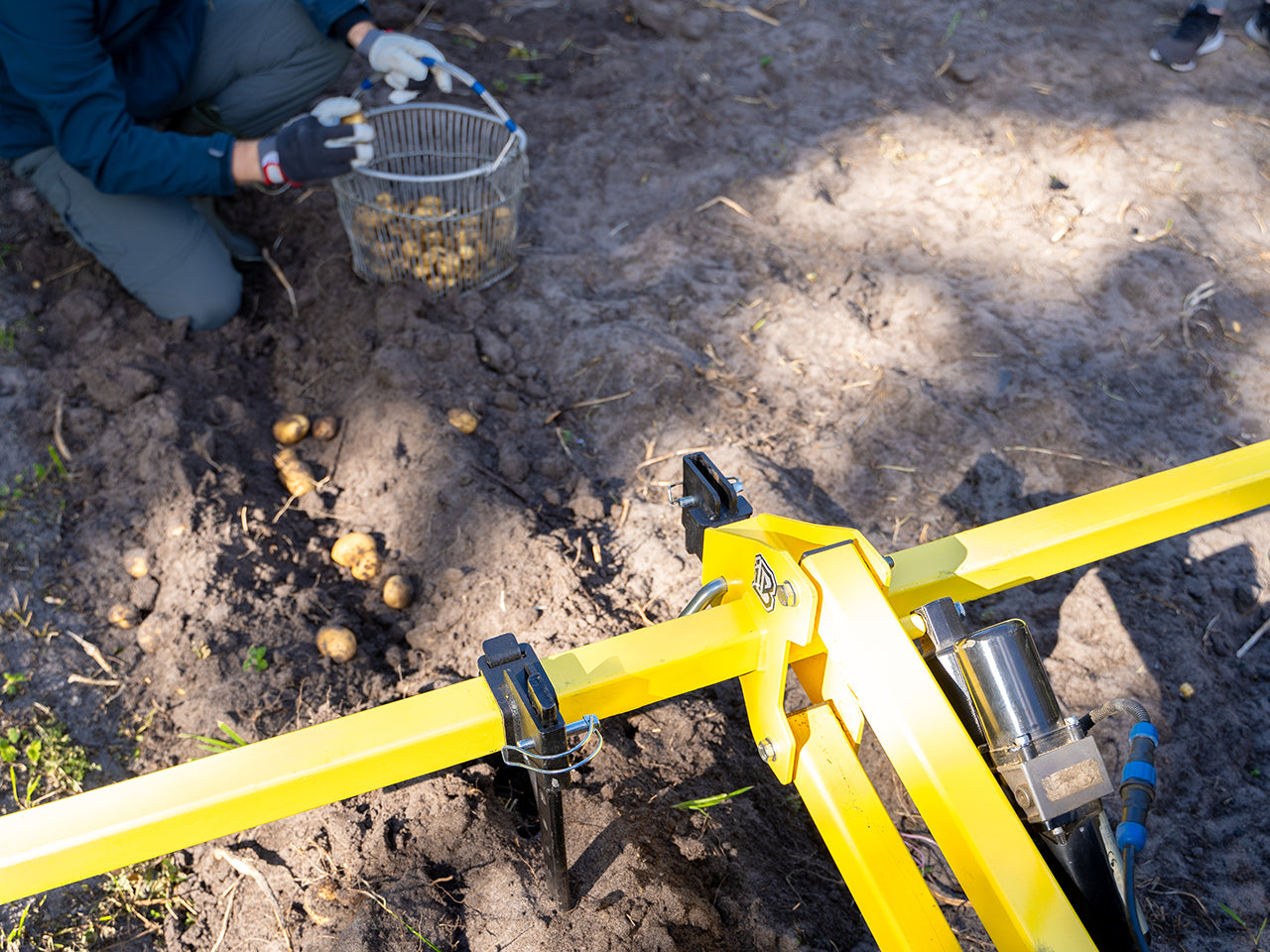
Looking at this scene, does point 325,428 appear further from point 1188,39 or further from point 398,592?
point 1188,39

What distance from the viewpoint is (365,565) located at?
236cm

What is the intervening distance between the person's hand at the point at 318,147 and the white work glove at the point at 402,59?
1.01 ft

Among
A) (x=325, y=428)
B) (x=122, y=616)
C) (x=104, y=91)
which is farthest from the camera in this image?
(x=325, y=428)

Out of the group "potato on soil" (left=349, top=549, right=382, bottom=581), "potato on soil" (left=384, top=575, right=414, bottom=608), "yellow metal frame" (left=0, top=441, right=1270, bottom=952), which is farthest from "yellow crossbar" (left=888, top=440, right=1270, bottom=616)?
"potato on soil" (left=349, top=549, right=382, bottom=581)

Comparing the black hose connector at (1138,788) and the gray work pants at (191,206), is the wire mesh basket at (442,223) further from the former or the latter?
the black hose connector at (1138,788)

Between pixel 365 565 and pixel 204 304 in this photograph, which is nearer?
pixel 365 565

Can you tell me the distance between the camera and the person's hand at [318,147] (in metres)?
2.62

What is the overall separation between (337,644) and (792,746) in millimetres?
1265

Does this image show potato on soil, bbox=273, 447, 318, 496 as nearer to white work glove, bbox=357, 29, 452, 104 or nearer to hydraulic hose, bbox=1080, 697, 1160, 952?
white work glove, bbox=357, 29, 452, 104

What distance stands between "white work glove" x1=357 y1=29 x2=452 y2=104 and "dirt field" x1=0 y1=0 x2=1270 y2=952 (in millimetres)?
655

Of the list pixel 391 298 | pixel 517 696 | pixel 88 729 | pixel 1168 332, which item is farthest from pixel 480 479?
pixel 1168 332

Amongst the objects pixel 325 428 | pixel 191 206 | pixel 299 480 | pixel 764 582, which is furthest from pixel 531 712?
pixel 191 206

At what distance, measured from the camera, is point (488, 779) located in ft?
6.01

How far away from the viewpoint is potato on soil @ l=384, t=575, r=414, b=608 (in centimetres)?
226
